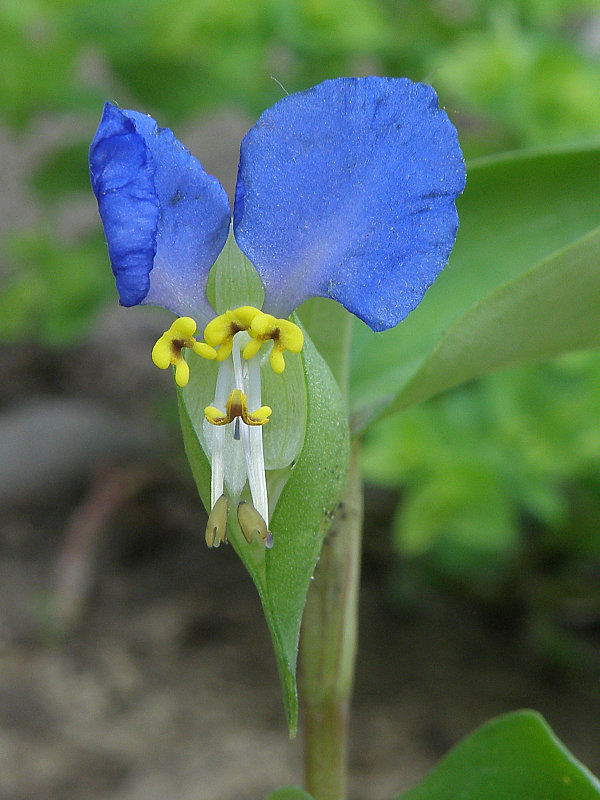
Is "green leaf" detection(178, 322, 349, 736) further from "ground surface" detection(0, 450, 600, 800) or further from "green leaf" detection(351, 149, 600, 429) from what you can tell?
"ground surface" detection(0, 450, 600, 800)

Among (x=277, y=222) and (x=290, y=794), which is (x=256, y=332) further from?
(x=290, y=794)

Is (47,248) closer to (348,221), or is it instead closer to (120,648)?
(120,648)

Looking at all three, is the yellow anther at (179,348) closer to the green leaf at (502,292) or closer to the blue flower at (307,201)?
the blue flower at (307,201)

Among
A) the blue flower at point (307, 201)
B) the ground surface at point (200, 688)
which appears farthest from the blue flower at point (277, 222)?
the ground surface at point (200, 688)

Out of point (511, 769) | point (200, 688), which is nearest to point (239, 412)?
point (511, 769)

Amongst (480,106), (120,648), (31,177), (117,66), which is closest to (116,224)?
(480,106)

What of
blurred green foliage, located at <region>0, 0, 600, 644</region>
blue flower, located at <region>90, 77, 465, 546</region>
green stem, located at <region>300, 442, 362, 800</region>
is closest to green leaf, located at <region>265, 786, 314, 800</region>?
green stem, located at <region>300, 442, 362, 800</region>
